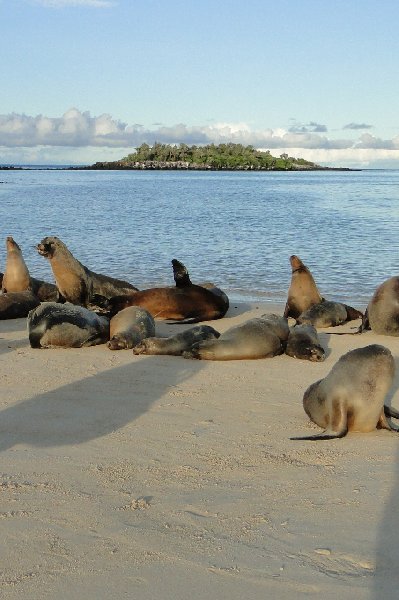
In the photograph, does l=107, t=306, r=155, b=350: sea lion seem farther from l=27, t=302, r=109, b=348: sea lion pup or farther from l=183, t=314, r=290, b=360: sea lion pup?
l=183, t=314, r=290, b=360: sea lion pup

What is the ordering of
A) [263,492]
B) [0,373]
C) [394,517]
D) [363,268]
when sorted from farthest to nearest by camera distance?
1. [363,268]
2. [0,373]
3. [263,492]
4. [394,517]

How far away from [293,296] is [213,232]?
14077mm

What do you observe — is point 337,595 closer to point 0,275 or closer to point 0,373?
point 0,373

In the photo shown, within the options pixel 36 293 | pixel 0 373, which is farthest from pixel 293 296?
pixel 0 373

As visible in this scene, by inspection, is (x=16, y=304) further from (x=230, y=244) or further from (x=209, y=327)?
(x=230, y=244)

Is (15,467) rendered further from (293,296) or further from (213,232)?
(213,232)

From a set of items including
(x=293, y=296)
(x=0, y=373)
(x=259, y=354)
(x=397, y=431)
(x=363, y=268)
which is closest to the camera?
(x=397, y=431)

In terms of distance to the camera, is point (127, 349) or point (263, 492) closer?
point (263, 492)

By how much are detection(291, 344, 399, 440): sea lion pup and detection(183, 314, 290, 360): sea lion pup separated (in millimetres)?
1941

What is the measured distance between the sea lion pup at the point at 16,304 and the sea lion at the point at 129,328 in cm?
196

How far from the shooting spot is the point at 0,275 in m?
11.7

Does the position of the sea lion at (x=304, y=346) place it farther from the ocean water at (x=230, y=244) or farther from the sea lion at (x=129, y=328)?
the ocean water at (x=230, y=244)

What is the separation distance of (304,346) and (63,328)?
237 centimetres

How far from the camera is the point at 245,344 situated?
7262 millimetres
